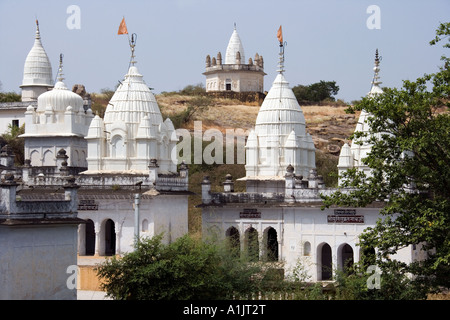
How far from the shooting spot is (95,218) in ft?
135

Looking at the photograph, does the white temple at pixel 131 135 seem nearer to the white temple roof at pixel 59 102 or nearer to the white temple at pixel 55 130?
the white temple at pixel 55 130

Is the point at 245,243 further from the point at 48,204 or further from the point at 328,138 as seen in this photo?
the point at 328,138

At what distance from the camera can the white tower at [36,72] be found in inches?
2371

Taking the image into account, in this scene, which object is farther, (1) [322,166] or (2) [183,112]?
(2) [183,112]

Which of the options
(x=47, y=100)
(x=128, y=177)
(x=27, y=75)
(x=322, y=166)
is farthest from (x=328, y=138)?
(x=128, y=177)

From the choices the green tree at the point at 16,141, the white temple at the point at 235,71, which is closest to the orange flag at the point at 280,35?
the green tree at the point at 16,141

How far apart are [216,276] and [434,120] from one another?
8.54 metres

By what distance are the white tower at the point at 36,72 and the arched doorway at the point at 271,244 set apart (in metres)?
23.3

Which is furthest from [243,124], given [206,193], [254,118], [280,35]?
[206,193]

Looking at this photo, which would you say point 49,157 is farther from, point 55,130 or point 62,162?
point 62,162
